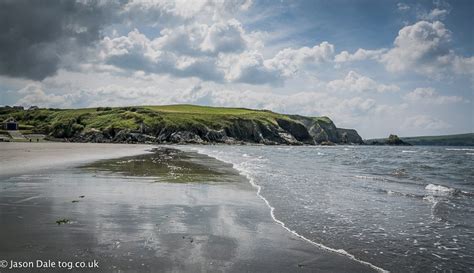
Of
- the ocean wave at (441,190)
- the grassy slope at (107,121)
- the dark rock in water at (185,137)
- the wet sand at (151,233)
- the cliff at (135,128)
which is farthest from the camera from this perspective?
the dark rock in water at (185,137)

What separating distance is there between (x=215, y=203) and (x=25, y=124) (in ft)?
674

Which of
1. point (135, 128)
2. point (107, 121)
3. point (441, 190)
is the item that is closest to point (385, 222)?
point (441, 190)

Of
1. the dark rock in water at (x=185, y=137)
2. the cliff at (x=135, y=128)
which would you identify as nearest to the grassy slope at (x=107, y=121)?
the cliff at (x=135, y=128)

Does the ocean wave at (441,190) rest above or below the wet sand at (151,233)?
below

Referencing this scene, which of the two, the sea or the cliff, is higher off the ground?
the cliff

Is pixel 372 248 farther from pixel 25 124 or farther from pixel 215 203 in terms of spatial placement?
pixel 25 124

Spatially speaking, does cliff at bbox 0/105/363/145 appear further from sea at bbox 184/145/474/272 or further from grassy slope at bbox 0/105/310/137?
sea at bbox 184/145/474/272

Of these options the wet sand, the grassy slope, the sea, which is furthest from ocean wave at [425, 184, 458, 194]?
the grassy slope

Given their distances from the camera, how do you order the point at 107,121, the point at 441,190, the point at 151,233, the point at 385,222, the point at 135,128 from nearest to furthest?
the point at 151,233 < the point at 385,222 < the point at 441,190 < the point at 135,128 < the point at 107,121

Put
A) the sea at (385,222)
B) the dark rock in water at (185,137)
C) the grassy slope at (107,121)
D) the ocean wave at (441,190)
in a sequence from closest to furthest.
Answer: the sea at (385,222) < the ocean wave at (441,190) < the grassy slope at (107,121) < the dark rock in water at (185,137)

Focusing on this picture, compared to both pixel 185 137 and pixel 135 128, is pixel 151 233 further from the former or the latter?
pixel 185 137

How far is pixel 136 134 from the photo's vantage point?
6176 inches

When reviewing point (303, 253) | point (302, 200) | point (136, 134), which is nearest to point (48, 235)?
point (303, 253)

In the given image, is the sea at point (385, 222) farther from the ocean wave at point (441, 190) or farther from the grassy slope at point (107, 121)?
the grassy slope at point (107, 121)
